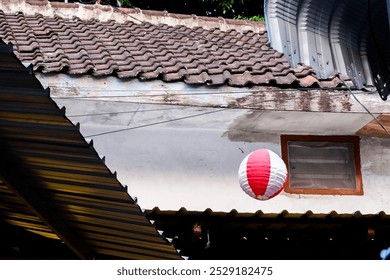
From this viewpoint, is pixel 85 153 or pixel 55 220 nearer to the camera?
pixel 85 153

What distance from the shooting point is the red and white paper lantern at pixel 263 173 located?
24.4 feet

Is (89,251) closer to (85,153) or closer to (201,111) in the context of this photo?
(85,153)

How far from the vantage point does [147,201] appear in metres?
9.50

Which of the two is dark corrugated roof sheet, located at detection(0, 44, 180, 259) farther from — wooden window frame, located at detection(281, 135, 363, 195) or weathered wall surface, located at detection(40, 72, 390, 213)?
wooden window frame, located at detection(281, 135, 363, 195)

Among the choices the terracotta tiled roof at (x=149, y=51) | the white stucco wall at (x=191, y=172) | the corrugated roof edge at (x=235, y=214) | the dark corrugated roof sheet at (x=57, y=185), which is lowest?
the dark corrugated roof sheet at (x=57, y=185)

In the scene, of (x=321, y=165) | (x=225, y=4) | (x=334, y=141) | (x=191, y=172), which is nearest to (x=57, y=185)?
(x=191, y=172)

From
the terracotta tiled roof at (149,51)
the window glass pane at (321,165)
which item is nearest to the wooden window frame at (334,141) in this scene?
the window glass pane at (321,165)

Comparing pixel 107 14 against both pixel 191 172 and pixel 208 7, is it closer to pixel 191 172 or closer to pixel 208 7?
pixel 191 172

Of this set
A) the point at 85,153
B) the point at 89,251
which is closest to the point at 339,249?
the point at 89,251

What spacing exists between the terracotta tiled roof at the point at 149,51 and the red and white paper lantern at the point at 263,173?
187 cm

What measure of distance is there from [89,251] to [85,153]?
2.01 meters

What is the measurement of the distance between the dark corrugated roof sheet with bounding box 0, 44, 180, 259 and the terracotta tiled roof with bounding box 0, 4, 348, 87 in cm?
284

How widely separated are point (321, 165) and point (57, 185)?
5174mm

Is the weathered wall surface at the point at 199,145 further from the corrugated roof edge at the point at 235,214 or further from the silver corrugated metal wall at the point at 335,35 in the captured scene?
the silver corrugated metal wall at the point at 335,35
